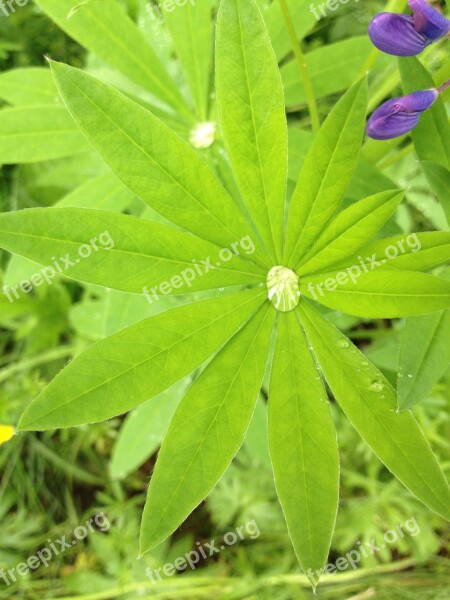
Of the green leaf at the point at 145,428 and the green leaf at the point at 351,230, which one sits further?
the green leaf at the point at 145,428

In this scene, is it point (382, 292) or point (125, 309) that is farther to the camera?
point (125, 309)

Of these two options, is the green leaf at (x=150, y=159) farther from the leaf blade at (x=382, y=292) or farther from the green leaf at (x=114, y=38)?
the green leaf at (x=114, y=38)

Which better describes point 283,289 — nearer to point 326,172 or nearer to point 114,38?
point 326,172

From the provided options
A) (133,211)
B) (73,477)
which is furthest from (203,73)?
(73,477)

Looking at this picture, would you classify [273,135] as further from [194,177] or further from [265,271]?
[265,271]

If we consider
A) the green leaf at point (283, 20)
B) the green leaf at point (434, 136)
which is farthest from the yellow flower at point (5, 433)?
the green leaf at point (283, 20)

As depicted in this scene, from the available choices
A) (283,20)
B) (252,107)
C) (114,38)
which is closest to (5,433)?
(252,107)
